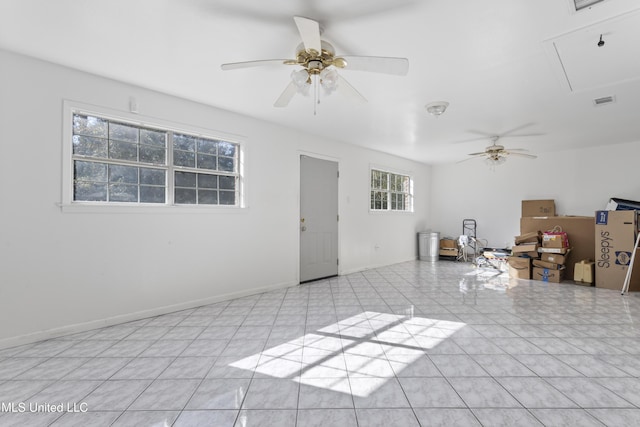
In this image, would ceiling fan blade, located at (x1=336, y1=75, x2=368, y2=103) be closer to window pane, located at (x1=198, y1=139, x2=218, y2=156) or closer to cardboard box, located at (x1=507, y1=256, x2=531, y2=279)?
window pane, located at (x1=198, y1=139, x2=218, y2=156)

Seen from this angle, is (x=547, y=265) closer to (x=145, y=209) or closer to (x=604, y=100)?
(x=604, y=100)

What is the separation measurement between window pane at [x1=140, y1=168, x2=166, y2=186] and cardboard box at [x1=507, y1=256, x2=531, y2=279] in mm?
6242

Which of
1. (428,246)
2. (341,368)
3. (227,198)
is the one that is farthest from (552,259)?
(227,198)

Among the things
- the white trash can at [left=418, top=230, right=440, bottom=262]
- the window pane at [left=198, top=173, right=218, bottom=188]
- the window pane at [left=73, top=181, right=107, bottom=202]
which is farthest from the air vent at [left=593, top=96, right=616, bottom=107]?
the window pane at [left=73, top=181, right=107, bottom=202]

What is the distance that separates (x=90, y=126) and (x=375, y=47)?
3.01 meters

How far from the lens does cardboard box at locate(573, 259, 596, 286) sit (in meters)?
4.94

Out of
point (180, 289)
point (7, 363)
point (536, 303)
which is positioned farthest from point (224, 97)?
point (536, 303)

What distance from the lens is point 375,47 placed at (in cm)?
248

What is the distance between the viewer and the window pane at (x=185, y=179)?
12.1 ft

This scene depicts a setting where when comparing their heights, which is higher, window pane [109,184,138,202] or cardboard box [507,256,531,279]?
window pane [109,184,138,202]

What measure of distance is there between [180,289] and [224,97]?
2.45 meters

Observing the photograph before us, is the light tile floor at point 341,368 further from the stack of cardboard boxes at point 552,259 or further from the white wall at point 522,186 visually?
the white wall at point 522,186

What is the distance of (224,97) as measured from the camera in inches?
140

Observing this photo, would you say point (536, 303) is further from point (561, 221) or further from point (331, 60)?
point (331, 60)
